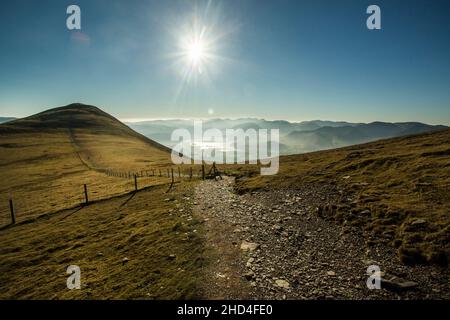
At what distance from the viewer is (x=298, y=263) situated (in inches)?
457

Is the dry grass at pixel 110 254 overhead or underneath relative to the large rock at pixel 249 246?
underneath

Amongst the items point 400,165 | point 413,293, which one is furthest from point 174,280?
point 400,165

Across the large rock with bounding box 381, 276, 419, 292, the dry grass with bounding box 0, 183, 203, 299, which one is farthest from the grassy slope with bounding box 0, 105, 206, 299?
the large rock with bounding box 381, 276, 419, 292

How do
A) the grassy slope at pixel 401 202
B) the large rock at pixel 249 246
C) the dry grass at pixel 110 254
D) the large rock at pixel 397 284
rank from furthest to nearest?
the large rock at pixel 249 246 → the dry grass at pixel 110 254 → the grassy slope at pixel 401 202 → the large rock at pixel 397 284

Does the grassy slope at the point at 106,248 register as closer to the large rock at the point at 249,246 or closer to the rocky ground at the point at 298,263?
the rocky ground at the point at 298,263

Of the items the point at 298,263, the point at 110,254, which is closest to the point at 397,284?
the point at 298,263

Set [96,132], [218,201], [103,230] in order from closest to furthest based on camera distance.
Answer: [103,230] → [218,201] → [96,132]

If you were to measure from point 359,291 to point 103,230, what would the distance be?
2105 cm

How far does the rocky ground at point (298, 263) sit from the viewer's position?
934 centimetres

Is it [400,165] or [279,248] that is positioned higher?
[400,165]

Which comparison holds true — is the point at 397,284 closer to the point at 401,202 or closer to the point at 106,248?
the point at 401,202

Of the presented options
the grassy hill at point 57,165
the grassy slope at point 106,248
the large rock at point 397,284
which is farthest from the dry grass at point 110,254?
the grassy hill at point 57,165
